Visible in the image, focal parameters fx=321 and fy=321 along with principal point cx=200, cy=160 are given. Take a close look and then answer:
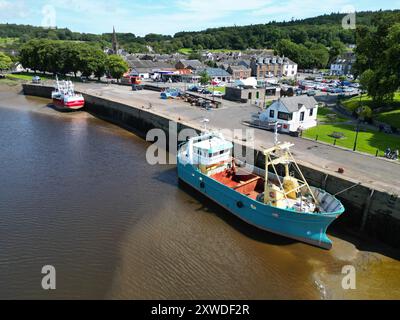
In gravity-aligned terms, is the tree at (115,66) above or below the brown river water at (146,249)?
above

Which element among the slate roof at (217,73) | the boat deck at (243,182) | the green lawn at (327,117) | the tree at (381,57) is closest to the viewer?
the boat deck at (243,182)

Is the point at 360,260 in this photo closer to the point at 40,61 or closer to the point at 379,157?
the point at 379,157

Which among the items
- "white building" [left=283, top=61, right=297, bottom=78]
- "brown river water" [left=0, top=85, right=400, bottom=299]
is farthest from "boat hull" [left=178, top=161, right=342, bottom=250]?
"white building" [left=283, top=61, right=297, bottom=78]

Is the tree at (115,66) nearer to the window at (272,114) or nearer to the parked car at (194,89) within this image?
the parked car at (194,89)

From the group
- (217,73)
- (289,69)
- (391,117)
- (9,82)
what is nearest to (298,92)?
(391,117)

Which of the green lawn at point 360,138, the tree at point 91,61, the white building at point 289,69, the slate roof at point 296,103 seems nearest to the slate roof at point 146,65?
the tree at point 91,61

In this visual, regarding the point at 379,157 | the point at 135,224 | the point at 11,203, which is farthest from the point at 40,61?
the point at 379,157
